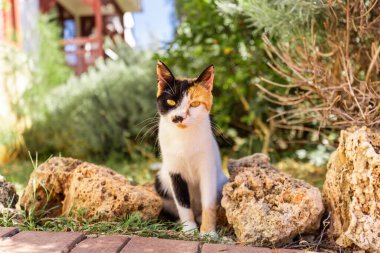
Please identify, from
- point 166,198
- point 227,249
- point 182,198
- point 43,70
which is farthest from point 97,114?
point 227,249

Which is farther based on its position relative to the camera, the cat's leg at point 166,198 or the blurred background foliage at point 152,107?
the blurred background foliage at point 152,107

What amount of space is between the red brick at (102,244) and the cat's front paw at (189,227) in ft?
1.41

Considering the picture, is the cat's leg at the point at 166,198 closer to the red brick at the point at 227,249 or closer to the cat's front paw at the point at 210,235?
the cat's front paw at the point at 210,235

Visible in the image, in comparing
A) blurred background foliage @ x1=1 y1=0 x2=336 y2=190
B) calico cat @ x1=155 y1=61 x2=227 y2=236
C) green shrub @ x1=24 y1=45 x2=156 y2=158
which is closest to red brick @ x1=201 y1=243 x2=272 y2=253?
calico cat @ x1=155 y1=61 x2=227 y2=236

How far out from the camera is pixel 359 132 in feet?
6.23

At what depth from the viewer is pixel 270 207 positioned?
6.47 feet

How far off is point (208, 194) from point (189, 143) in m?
0.30

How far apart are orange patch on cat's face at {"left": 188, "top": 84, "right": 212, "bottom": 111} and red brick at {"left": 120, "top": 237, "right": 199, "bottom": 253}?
68 cm

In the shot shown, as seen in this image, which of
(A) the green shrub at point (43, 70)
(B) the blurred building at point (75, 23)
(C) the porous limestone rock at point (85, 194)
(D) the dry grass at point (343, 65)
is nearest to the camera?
(C) the porous limestone rock at point (85, 194)

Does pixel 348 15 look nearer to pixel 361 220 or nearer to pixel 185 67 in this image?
pixel 361 220

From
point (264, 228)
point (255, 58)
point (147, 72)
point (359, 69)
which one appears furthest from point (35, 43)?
point (264, 228)

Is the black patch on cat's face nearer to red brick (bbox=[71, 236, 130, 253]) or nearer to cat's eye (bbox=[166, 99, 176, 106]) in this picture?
cat's eye (bbox=[166, 99, 176, 106])

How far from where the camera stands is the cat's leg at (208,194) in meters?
2.09

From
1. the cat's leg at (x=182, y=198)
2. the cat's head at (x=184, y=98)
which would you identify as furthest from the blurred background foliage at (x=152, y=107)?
the cat's head at (x=184, y=98)
